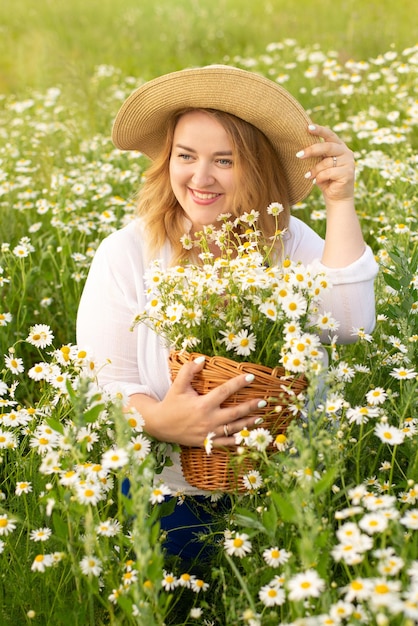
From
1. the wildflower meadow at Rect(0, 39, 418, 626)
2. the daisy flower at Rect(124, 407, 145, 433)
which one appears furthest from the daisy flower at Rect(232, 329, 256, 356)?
the daisy flower at Rect(124, 407, 145, 433)

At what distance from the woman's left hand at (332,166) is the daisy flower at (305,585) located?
3.62 feet

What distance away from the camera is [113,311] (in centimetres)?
222

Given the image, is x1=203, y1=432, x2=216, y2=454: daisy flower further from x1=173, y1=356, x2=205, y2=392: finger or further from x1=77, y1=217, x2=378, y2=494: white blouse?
x1=77, y1=217, x2=378, y2=494: white blouse

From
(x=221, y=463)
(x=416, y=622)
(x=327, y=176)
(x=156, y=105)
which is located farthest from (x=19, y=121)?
(x=416, y=622)

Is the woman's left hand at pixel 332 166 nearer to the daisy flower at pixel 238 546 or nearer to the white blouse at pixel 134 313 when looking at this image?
the white blouse at pixel 134 313

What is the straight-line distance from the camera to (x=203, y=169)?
219 cm

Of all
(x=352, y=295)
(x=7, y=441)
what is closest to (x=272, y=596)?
A: (x=7, y=441)

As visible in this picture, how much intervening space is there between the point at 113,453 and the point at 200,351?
0.47m

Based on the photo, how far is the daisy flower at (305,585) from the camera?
129 centimetres

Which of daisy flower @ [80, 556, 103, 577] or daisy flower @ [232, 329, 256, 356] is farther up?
daisy flower @ [232, 329, 256, 356]

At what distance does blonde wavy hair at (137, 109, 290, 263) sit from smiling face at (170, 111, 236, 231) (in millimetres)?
22

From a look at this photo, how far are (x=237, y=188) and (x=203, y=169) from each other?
11cm

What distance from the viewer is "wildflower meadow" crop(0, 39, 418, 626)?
54.6 inches

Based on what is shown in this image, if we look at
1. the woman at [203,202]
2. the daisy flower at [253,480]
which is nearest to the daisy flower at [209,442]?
the daisy flower at [253,480]
